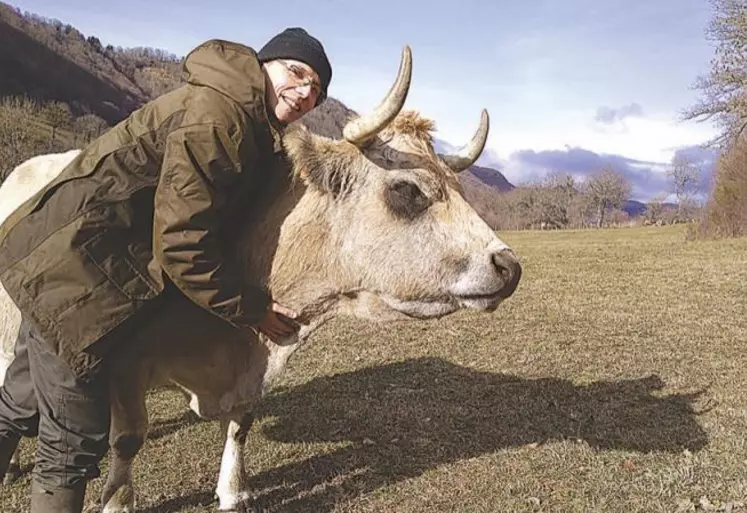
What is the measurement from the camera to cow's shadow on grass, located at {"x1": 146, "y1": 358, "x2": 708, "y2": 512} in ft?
18.3

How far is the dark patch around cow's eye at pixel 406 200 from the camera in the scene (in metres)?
3.79

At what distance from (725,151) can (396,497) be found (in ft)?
121

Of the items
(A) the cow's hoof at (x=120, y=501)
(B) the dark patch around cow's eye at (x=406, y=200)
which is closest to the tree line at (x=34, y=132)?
(A) the cow's hoof at (x=120, y=501)

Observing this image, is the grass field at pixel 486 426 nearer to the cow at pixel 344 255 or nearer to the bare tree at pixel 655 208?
the cow at pixel 344 255

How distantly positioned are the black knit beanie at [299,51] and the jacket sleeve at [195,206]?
2.13ft

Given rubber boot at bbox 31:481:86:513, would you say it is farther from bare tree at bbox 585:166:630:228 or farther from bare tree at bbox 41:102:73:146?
bare tree at bbox 585:166:630:228

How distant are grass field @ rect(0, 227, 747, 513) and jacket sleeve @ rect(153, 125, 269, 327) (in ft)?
8.02

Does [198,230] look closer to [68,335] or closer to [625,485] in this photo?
[68,335]

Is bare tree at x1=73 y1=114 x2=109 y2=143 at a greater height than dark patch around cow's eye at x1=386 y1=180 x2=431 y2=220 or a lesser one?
greater

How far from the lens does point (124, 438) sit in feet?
13.6

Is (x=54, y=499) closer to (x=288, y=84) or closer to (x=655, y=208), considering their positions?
(x=288, y=84)

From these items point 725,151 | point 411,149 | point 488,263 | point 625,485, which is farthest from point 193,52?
point 725,151

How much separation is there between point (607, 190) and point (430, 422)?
113 m

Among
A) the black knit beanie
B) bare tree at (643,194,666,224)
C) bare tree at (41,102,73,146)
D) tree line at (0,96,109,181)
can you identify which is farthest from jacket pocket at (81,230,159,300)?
bare tree at (643,194,666,224)
